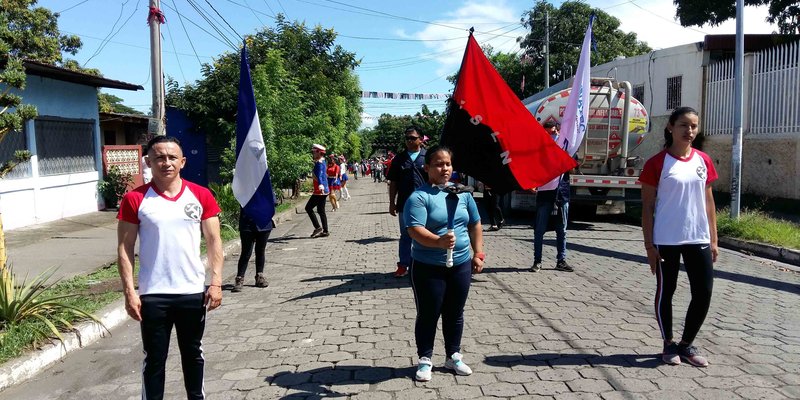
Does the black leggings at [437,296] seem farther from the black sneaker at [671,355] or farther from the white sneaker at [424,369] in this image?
the black sneaker at [671,355]

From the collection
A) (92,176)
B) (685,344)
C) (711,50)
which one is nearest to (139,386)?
(685,344)

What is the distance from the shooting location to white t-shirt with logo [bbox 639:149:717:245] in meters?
3.99

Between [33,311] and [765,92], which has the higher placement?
[765,92]

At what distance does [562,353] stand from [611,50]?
29488mm

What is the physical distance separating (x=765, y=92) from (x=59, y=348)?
15339 millimetres

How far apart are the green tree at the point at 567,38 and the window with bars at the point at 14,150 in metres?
25.2

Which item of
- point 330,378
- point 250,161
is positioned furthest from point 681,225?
point 250,161

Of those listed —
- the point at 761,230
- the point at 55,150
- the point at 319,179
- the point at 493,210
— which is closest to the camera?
the point at 761,230

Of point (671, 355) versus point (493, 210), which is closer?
point (671, 355)

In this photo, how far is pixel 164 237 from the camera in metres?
3.10

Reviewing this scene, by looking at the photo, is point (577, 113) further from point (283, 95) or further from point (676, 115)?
point (283, 95)

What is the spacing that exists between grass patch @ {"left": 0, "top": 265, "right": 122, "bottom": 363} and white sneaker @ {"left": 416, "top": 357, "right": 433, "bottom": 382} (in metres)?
3.03

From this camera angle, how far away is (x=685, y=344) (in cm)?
407

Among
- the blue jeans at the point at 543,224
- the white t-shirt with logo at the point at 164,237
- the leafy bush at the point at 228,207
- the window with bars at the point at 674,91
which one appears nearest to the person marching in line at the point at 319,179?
the leafy bush at the point at 228,207
